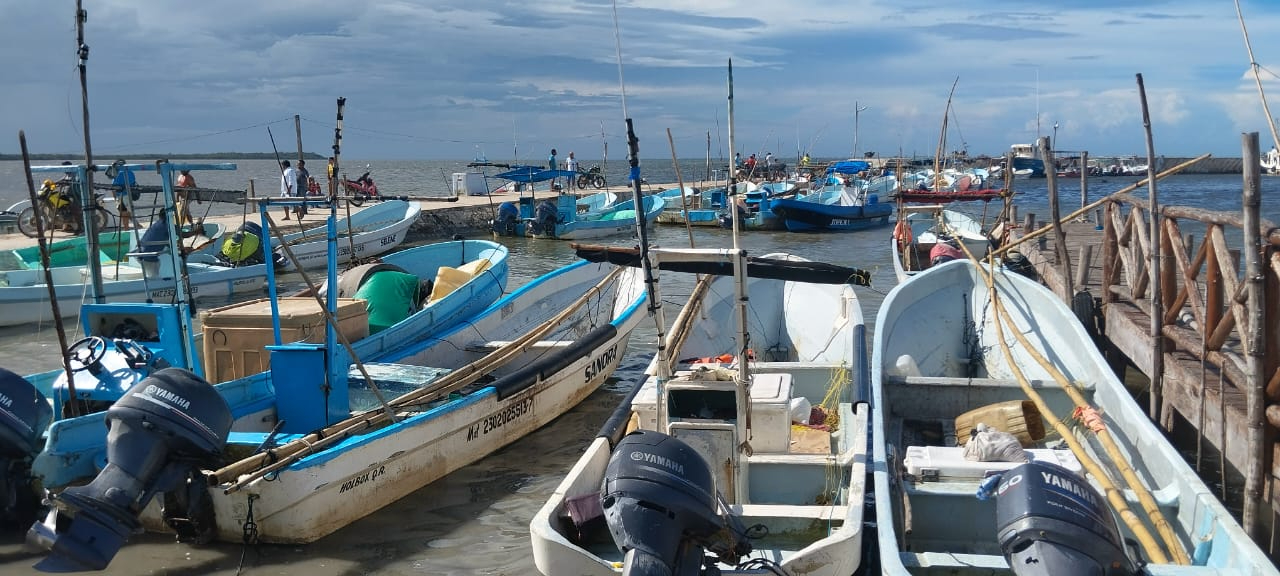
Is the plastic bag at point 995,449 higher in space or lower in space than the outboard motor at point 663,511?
lower

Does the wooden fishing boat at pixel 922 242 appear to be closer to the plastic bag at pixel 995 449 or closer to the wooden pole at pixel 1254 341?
the plastic bag at pixel 995 449

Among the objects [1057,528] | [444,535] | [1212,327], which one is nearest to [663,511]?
[1057,528]

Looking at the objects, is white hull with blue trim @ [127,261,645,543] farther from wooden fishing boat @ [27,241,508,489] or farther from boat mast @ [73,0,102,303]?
boat mast @ [73,0,102,303]

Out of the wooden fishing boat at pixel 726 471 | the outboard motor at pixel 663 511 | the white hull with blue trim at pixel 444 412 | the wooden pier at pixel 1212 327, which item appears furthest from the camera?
the white hull with blue trim at pixel 444 412

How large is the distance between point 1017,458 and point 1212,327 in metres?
1.91

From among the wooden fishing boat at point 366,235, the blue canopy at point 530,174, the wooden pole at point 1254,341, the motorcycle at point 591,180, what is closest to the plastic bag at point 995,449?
the wooden pole at point 1254,341

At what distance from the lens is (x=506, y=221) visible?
3031 cm

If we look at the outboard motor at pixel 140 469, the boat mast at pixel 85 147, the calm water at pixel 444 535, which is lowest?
the calm water at pixel 444 535

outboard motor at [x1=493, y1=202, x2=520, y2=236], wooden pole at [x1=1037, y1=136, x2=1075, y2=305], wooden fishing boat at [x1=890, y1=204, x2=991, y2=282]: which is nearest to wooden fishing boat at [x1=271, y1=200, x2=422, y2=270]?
outboard motor at [x1=493, y1=202, x2=520, y2=236]

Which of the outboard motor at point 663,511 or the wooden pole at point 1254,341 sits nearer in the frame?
the outboard motor at point 663,511

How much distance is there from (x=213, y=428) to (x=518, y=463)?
3378mm

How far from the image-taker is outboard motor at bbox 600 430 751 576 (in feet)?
14.0

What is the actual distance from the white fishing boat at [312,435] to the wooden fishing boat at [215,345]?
199 mm

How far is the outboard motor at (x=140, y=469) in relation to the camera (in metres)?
5.44
